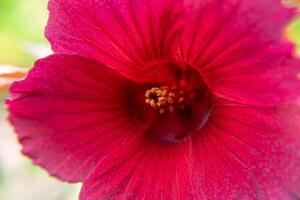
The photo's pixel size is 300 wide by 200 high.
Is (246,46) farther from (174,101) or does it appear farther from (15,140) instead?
(15,140)

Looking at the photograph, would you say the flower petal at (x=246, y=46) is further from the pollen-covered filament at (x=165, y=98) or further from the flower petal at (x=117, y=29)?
the pollen-covered filament at (x=165, y=98)

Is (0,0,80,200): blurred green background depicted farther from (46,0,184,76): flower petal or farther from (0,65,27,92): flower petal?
(46,0,184,76): flower petal

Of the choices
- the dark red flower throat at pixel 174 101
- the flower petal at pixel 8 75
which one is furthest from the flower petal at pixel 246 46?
the flower petal at pixel 8 75

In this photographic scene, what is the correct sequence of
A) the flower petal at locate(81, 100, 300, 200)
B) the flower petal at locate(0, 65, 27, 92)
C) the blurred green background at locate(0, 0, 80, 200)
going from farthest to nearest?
the blurred green background at locate(0, 0, 80, 200), the flower petal at locate(0, 65, 27, 92), the flower petal at locate(81, 100, 300, 200)

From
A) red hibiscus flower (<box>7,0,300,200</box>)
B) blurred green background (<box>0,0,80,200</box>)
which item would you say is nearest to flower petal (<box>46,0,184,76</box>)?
red hibiscus flower (<box>7,0,300,200</box>)

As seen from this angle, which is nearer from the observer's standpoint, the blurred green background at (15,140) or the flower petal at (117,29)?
the flower petal at (117,29)

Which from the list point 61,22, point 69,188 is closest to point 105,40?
point 61,22

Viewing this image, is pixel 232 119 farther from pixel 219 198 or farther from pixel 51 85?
pixel 51 85

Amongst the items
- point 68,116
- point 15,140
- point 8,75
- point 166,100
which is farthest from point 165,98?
point 15,140
